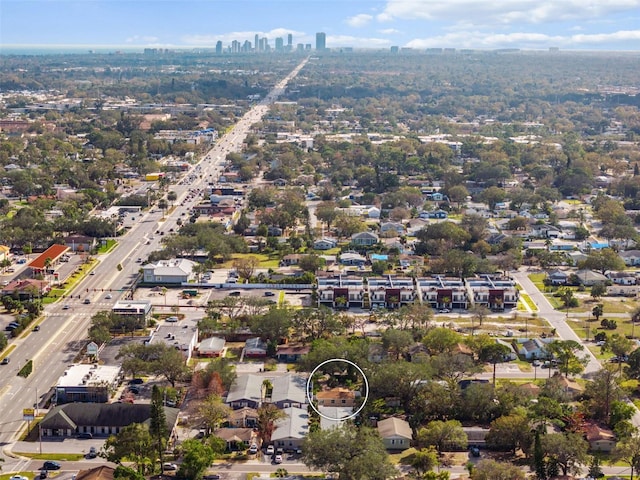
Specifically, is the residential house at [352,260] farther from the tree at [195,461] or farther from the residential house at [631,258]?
the tree at [195,461]

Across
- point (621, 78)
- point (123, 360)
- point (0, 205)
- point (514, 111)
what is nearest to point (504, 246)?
point (123, 360)

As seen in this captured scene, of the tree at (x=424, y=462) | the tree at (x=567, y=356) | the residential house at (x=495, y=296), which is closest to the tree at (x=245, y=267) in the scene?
the residential house at (x=495, y=296)

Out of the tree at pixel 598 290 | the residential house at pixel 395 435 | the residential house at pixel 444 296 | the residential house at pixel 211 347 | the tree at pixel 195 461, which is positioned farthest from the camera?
the tree at pixel 598 290

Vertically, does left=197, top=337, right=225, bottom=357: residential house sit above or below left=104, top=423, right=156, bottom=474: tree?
below

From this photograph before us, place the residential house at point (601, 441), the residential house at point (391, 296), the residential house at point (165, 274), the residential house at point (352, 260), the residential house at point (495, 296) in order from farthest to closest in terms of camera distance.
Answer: the residential house at point (352, 260), the residential house at point (165, 274), the residential house at point (495, 296), the residential house at point (391, 296), the residential house at point (601, 441)

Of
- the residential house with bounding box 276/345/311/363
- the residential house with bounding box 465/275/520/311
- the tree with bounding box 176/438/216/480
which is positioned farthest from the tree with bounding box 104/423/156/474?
the residential house with bounding box 465/275/520/311

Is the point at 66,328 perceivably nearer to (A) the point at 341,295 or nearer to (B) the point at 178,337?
(B) the point at 178,337

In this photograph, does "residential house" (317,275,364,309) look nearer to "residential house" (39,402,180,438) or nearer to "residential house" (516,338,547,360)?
"residential house" (516,338,547,360)

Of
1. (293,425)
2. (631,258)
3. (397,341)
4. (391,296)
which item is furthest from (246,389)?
(631,258)
